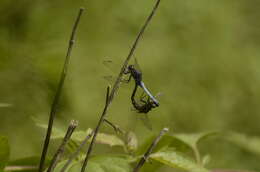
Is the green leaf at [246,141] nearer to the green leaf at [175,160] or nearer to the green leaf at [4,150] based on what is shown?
the green leaf at [175,160]

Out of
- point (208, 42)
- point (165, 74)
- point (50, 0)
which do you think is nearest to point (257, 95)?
point (208, 42)

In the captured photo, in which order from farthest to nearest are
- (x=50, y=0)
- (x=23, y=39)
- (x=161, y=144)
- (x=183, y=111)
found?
1. (x=183, y=111)
2. (x=50, y=0)
3. (x=23, y=39)
4. (x=161, y=144)

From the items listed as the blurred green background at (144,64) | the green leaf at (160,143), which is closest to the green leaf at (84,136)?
the green leaf at (160,143)

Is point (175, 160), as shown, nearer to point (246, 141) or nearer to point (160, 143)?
point (160, 143)

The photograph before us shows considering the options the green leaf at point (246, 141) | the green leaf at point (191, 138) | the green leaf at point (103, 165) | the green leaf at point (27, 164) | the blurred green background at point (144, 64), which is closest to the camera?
the green leaf at point (103, 165)

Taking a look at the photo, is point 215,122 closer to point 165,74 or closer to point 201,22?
point 165,74

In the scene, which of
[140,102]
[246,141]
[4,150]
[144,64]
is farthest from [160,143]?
[144,64]
